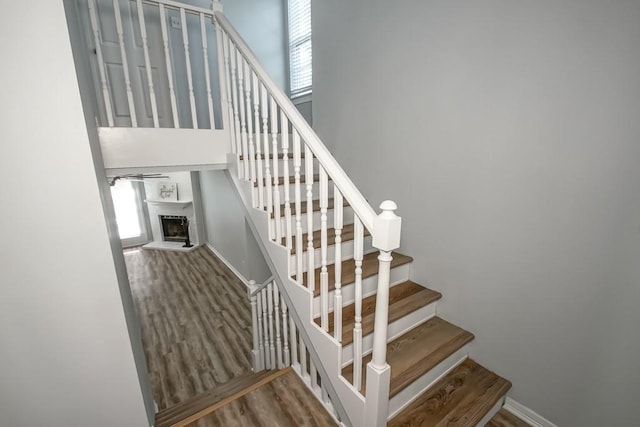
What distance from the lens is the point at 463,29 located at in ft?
5.21

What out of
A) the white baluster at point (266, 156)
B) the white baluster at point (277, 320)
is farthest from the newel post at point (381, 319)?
the white baluster at point (277, 320)

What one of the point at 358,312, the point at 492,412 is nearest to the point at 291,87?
the point at 358,312

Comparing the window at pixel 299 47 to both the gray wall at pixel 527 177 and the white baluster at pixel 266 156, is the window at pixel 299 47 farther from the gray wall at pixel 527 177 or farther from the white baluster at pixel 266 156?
the white baluster at pixel 266 156

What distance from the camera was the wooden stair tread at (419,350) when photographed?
141 cm

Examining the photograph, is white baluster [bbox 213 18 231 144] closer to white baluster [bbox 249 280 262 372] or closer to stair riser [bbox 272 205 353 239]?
stair riser [bbox 272 205 353 239]

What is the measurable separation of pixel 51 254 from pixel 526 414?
2560mm

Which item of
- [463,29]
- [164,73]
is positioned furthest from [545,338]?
[164,73]

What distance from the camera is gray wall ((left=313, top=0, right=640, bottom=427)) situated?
3.85 feet

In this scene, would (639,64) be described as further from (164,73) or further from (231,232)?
(231,232)

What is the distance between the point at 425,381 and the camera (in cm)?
152

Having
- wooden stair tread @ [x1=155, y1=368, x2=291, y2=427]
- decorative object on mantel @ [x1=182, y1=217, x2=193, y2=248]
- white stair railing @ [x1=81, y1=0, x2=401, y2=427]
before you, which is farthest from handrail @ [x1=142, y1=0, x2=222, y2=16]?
decorative object on mantel @ [x1=182, y1=217, x2=193, y2=248]

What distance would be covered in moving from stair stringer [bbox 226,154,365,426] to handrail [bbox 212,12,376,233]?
62 centimetres

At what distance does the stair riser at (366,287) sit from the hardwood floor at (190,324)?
2.02 m

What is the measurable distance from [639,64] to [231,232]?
4.98m
